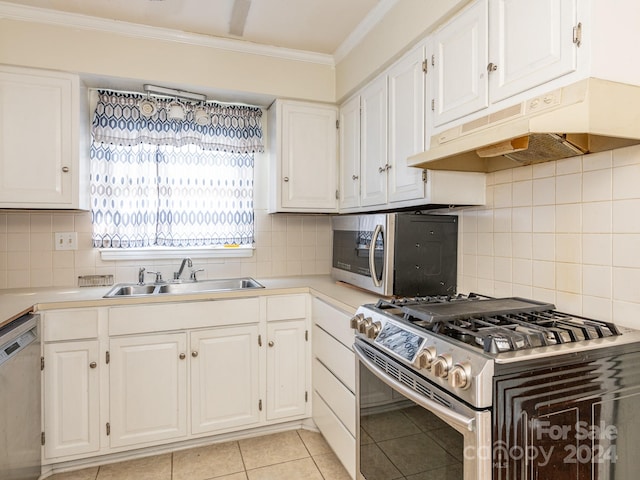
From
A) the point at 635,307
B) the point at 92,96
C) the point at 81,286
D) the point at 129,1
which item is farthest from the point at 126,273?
the point at 635,307

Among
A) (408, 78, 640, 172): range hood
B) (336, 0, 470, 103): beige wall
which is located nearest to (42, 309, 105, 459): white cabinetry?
(408, 78, 640, 172): range hood

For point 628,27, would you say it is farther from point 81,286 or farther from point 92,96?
point 81,286

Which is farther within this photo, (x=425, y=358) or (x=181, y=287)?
(x=181, y=287)

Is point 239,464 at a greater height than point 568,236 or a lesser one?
lesser

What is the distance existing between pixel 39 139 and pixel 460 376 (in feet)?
7.93

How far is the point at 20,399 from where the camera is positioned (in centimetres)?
166

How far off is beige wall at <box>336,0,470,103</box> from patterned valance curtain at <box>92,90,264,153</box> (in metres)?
0.72

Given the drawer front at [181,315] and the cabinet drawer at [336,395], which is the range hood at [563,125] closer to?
the cabinet drawer at [336,395]

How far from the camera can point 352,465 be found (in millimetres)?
1828

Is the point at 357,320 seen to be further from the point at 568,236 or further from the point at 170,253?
the point at 170,253

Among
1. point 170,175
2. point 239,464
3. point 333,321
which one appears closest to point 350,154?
point 333,321

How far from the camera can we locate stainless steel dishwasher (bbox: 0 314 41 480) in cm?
152

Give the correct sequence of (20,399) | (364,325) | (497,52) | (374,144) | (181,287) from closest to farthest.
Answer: (497,52)
(364,325)
(20,399)
(374,144)
(181,287)

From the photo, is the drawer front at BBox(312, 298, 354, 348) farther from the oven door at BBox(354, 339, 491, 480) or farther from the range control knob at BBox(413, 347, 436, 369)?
the range control knob at BBox(413, 347, 436, 369)
